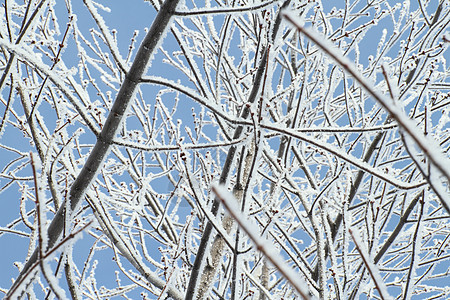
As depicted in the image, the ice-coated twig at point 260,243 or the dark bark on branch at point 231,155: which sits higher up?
the dark bark on branch at point 231,155

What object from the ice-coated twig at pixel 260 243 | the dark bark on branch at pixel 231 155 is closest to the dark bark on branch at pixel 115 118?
the dark bark on branch at pixel 231 155

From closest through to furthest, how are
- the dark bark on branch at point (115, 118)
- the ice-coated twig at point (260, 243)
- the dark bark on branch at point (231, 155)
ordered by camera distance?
the ice-coated twig at point (260, 243), the dark bark on branch at point (115, 118), the dark bark on branch at point (231, 155)

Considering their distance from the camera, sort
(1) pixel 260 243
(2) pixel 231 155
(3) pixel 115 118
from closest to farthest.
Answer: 1. (1) pixel 260 243
2. (3) pixel 115 118
3. (2) pixel 231 155

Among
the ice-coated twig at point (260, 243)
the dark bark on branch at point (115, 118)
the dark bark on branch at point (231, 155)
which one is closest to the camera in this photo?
the ice-coated twig at point (260, 243)

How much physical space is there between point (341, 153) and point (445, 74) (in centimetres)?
323

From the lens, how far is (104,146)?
1299mm

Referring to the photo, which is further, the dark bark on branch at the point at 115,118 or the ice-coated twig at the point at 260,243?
the dark bark on branch at the point at 115,118

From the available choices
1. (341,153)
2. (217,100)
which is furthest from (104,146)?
(217,100)

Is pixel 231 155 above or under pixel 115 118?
above

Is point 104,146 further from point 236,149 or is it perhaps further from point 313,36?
point 313,36

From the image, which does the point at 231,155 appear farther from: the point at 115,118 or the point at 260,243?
the point at 260,243

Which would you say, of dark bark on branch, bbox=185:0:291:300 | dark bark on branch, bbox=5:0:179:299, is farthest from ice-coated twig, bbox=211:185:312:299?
dark bark on branch, bbox=185:0:291:300

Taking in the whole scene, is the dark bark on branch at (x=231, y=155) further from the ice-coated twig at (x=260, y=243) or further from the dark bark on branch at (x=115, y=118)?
the ice-coated twig at (x=260, y=243)

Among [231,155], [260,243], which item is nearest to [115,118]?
[231,155]
